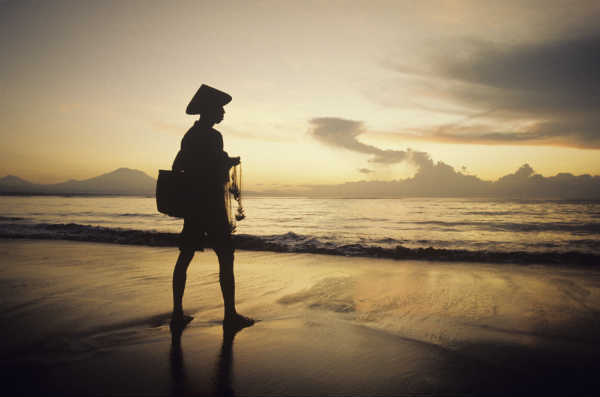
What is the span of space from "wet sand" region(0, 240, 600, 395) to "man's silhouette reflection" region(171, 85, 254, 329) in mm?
463

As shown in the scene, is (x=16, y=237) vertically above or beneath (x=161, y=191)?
beneath

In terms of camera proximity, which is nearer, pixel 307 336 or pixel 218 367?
pixel 218 367

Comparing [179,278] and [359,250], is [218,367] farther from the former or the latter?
[359,250]

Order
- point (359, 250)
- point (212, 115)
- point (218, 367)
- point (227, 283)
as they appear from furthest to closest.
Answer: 1. point (359, 250)
2. point (212, 115)
3. point (227, 283)
4. point (218, 367)

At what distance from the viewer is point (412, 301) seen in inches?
162

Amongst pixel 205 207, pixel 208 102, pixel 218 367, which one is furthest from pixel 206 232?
pixel 208 102

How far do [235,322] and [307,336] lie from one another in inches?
29.4

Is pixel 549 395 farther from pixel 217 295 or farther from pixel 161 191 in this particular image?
pixel 217 295

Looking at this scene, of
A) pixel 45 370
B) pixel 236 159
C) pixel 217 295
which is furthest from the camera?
pixel 217 295

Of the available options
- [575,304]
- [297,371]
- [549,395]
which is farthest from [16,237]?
[575,304]

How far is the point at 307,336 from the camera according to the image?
2.92 m

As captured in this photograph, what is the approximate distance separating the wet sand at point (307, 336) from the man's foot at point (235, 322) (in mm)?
108

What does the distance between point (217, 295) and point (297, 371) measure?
2.40m

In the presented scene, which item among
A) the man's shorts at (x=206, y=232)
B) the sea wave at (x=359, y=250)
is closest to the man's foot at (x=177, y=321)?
the man's shorts at (x=206, y=232)
